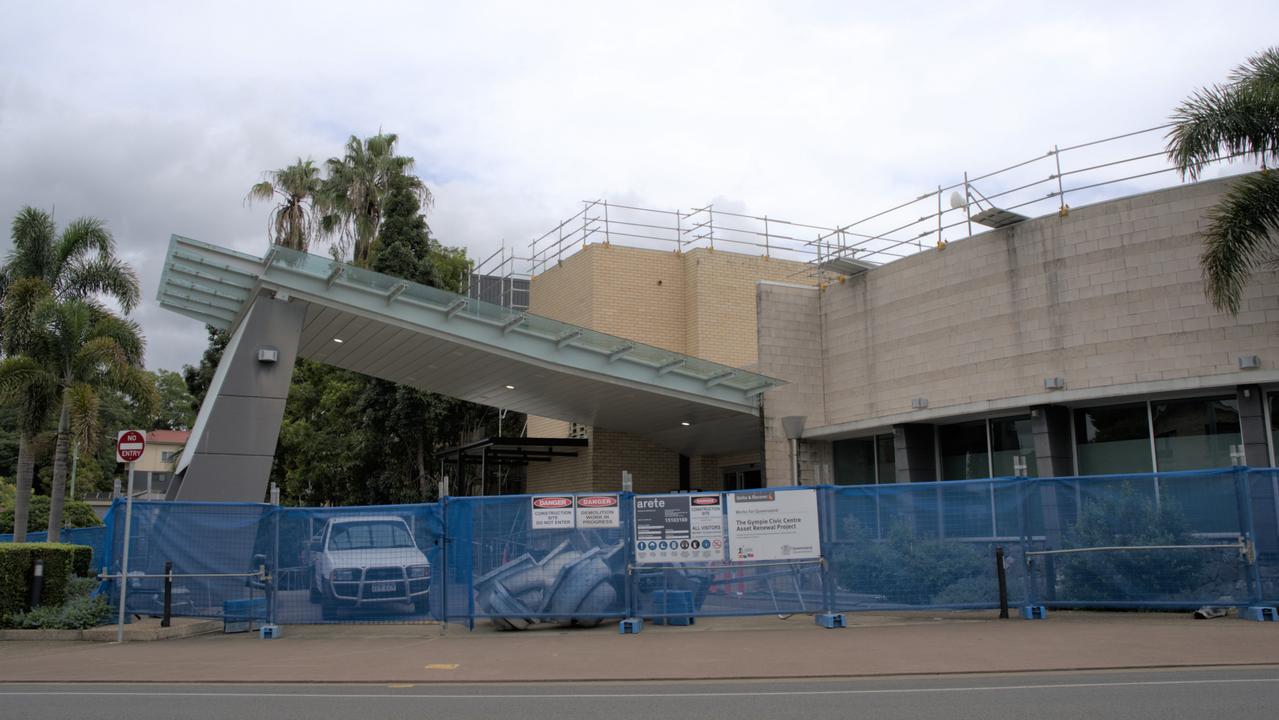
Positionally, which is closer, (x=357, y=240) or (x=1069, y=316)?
(x=1069, y=316)

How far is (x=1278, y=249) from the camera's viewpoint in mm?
15273

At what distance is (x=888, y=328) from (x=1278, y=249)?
7.22m

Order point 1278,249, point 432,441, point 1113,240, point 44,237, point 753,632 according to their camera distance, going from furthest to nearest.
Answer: point 432,441
point 44,237
point 1113,240
point 1278,249
point 753,632

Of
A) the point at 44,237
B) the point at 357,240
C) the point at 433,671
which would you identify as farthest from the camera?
the point at 357,240

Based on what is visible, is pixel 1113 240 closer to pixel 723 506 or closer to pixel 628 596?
pixel 723 506

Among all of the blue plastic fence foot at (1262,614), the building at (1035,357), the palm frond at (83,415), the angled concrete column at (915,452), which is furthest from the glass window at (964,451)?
the palm frond at (83,415)

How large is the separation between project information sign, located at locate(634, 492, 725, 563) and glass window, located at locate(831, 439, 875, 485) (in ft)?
29.2

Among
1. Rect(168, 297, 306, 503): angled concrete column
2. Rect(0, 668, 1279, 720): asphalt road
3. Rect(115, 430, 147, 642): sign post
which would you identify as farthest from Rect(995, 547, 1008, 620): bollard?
Rect(168, 297, 306, 503): angled concrete column

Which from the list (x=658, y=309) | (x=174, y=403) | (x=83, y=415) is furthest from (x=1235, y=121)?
(x=174, y=403)

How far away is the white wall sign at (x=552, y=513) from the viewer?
13875 millimetres

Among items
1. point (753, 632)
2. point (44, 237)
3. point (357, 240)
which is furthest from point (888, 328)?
point (357, 240)

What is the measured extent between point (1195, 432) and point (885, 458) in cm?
651

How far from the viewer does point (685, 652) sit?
11609mm

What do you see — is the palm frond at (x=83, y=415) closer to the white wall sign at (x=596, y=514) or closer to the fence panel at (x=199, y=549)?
the fence panel at (x=199, y=549)
